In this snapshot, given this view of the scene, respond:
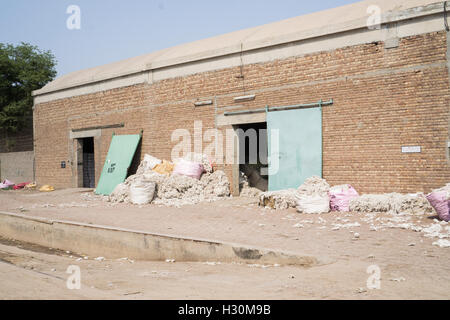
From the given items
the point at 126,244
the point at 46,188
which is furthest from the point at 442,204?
the point at 46,188

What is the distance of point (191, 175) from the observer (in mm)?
12789

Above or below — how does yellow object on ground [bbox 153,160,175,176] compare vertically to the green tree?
below

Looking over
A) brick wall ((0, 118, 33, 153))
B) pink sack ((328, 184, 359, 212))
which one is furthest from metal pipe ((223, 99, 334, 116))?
brick wall ((0, 118, 33, 153))

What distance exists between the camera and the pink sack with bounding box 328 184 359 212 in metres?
9.52

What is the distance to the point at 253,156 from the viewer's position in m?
13.8

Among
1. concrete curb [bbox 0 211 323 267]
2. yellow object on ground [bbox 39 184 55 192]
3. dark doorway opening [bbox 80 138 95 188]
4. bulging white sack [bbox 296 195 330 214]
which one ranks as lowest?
concrete curb [bbox 0 211 323 267]

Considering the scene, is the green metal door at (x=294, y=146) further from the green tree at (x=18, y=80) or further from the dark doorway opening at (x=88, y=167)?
the green tree at (x=18, y=80)

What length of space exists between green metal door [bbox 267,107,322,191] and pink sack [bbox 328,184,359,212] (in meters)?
1.33

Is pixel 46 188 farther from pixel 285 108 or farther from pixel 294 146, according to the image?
pixel 294 146

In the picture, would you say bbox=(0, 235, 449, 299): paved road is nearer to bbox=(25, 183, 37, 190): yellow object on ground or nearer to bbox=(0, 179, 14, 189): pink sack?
bbox=(25, 183, 37, 190): yellow object on ground

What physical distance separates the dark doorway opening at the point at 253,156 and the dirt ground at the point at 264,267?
3.00 meters

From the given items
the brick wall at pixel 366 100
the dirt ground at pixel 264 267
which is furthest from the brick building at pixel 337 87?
the dirt ground at pixel 264 267

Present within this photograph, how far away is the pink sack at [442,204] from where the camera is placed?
7562 mm

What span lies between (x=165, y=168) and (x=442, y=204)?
8.30 m
